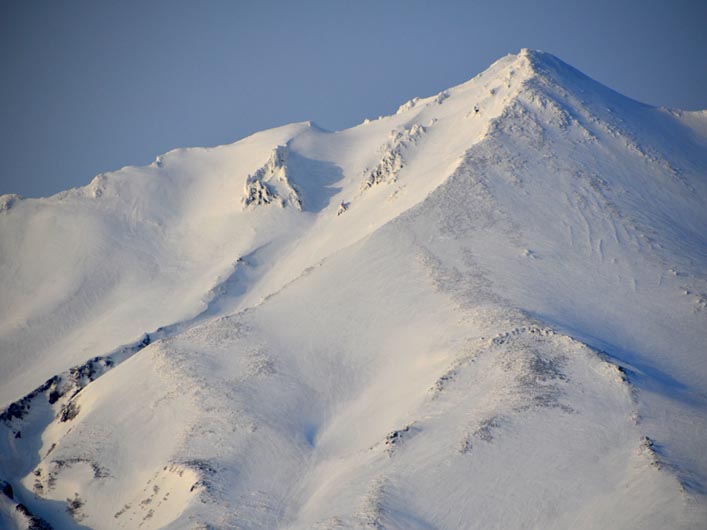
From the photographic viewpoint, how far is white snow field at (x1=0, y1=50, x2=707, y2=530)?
4791cm

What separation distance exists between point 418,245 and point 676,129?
74.3 metres

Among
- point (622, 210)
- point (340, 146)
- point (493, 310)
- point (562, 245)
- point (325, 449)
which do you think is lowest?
point (325, 449)

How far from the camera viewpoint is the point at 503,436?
163ft

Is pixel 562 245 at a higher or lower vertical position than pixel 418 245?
higher

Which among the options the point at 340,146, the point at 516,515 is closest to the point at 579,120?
the point at 340,146

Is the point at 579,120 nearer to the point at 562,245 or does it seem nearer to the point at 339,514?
the point at 562,245

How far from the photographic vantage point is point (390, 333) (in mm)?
69125

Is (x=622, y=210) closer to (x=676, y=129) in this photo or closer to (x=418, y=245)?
(x=418, y=245)

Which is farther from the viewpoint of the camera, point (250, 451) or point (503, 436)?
point (250, 451)

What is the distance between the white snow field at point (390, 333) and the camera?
4791 centimetres

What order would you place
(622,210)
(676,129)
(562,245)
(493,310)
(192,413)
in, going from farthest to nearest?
(676,129) < (622,210) < (562,245) < (493,310) < (192,413)

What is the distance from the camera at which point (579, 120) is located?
344ft

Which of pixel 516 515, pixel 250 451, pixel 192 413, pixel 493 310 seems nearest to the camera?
pixel 516 515

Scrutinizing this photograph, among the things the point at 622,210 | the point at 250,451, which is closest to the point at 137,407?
the point at 250,451
